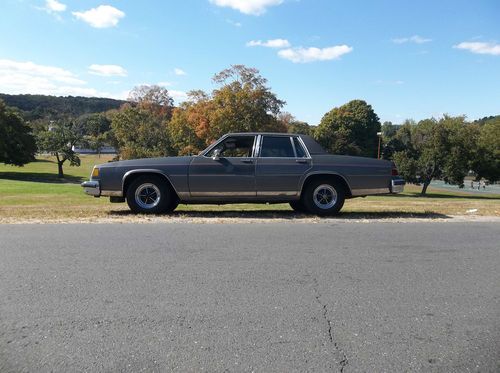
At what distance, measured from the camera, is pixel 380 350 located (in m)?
3.23

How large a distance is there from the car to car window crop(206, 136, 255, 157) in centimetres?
3

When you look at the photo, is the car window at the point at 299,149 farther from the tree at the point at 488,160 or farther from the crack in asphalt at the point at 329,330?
the tree at the point at 488,160

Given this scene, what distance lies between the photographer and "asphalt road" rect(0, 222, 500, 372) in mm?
3109

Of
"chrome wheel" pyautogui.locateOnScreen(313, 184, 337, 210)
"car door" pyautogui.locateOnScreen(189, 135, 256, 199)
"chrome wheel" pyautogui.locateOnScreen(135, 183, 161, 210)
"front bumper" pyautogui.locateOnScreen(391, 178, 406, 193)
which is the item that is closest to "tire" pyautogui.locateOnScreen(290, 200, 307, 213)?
"chrome wheel" pyautogui.locateOnScreen(313, 184, 337, 210)

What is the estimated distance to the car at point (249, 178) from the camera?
9078 mm

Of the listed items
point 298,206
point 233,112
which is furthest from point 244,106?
point 298,206

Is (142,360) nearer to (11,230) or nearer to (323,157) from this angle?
(11,230)

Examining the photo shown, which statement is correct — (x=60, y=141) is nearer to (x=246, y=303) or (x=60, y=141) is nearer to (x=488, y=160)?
(x=488, y=160)

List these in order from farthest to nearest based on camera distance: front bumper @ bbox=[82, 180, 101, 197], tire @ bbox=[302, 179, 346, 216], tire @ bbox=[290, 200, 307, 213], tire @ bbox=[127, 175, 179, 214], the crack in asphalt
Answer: tire @ bbox=[290, 200, 307, 213] → tire @ bbox=[302, 179, 346, 216] → tire @ bbox=[127, 175, 179, 214] → front bumper @ bbox=[82, 180, 101, 197] → the crack in asphalt

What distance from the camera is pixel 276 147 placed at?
948 cm

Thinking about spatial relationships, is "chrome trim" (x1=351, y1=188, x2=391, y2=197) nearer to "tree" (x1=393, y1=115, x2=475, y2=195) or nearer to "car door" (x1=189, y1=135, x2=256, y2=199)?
"car door" (x1=189, y1=135, x2=256, y2=199)

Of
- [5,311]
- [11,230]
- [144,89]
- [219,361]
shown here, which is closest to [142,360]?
[219,361]

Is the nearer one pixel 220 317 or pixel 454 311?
pixel 220 317

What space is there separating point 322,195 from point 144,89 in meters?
79.1
